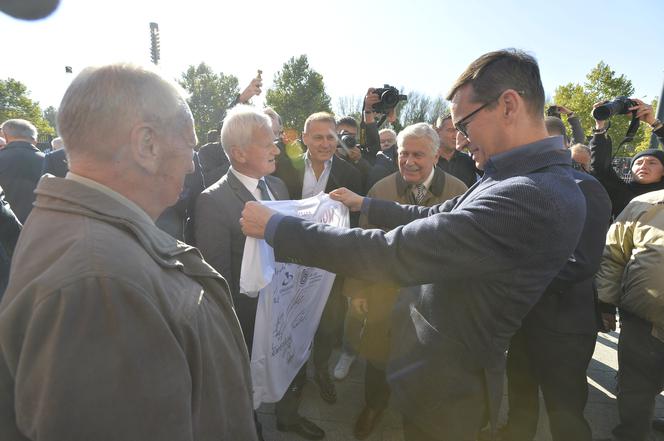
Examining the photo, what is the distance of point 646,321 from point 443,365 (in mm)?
2006

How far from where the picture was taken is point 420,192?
10.0 ft

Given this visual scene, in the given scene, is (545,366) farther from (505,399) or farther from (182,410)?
(182,410)

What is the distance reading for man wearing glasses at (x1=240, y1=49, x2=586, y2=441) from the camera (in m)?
1.38

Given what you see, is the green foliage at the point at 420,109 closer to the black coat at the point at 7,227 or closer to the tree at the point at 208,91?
the tree at the point at 208,91

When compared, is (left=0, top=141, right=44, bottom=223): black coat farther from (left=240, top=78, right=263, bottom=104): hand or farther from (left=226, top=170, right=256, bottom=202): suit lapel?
(left=226, top=170, right=256, bottom=202): suit lapel

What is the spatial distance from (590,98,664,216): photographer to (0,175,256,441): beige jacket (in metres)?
4.37

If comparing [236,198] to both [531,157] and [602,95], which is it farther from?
[602,95]

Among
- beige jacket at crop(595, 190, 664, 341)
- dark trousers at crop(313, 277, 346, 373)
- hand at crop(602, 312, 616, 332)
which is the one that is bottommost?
dark trousers at crop(313, 277, 346, 373)

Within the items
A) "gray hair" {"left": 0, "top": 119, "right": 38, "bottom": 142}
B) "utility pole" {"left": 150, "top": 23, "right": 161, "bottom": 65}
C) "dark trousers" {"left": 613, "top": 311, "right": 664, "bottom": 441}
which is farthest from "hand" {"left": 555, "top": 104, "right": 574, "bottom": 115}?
"utility pole" {"left": 150, "top": 23, "right": 161, "bottom": 65}

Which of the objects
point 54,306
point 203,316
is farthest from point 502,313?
point 54,306

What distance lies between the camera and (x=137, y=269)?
0.79 meters

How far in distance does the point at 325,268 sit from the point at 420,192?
177cm

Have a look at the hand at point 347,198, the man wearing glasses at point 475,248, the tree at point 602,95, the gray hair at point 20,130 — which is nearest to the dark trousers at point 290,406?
the man wearing glasses at point 475,248

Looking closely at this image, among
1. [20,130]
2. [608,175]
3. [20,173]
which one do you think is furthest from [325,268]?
[20,130]
